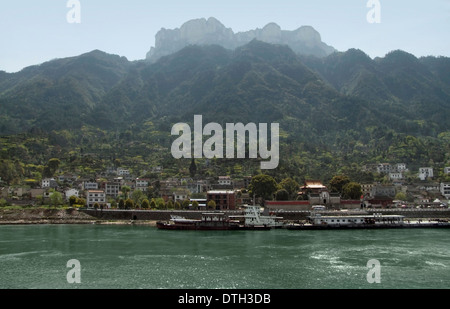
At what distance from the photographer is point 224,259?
1752 inches

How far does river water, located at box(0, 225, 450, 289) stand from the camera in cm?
3525

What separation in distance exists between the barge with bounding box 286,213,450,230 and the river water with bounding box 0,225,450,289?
5.82 m

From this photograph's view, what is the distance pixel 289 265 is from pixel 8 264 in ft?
96.1

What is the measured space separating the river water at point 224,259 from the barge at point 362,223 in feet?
19.1

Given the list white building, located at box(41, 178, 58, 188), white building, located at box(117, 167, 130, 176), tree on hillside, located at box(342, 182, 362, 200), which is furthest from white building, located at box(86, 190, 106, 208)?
tree on hillside, located at box(342, 182, 362, 200)

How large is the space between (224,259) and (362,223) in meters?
38.5

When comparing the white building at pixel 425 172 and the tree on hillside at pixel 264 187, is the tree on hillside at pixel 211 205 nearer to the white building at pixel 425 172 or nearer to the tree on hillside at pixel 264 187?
the tree on hillside at pixel 264 187

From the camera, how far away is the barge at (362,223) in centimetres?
7225

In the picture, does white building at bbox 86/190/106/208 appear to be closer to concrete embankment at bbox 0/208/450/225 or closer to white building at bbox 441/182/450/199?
concrete embankment at bbox 0/208/450/225

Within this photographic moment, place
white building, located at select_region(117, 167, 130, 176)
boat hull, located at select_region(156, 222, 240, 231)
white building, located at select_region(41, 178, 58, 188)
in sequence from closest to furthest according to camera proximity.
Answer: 1. boat hull, located at select_region(156, 222, 240, 231)
2. white building, located at select_region(41, 178, 58, 188)
3. white building, located at select_region(117, 167, 130, 176)

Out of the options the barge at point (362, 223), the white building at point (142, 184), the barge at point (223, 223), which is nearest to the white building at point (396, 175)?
the barge at point (362, 223)
